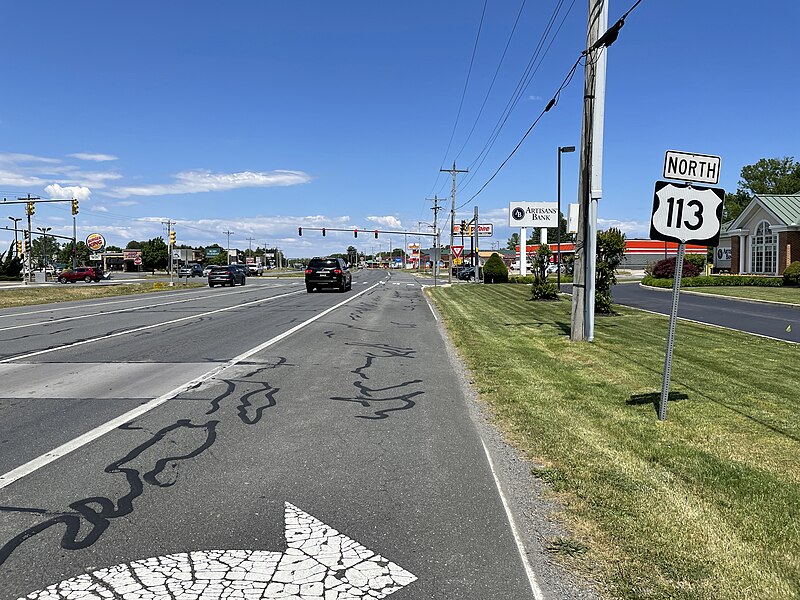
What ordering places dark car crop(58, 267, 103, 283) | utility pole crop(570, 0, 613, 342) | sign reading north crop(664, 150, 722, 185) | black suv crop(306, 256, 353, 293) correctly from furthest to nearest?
dark car crop(58, 267, 103, 283) < black suv crop(306, 256, 353, 293) < utility pole crop(570, 0, 613, 342) < sign reading north crop(664, 150, 722, 185)

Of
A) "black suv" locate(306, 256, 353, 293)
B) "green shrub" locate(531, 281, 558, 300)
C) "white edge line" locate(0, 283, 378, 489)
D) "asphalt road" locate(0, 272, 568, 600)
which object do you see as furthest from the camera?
"black suv" locate(306, 256, 353, 293)

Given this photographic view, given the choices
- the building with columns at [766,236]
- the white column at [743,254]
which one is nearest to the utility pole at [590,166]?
the building with columns at [766,236]

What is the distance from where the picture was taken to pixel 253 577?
3641 mm

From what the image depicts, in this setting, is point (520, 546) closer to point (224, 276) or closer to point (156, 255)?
point (224, 276)

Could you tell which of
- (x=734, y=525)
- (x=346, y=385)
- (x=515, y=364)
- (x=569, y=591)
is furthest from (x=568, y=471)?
(x=515, y=364)

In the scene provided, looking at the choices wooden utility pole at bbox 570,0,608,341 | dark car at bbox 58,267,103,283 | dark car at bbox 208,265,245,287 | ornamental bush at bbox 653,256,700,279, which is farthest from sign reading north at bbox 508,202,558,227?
wooden utility pole at bbox 570,0,608,341

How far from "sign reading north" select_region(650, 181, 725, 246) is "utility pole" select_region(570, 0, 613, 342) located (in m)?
6.61

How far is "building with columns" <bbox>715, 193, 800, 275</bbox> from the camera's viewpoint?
44.9m

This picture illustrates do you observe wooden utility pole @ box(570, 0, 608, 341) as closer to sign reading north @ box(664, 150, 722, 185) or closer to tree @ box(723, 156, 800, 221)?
sign reading north @ box(664, 150, 722, 185)

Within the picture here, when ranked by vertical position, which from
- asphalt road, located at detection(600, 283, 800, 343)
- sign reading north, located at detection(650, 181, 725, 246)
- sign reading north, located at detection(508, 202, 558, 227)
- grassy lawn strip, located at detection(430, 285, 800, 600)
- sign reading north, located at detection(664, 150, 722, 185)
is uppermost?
sign reading north, located at detection(508, 202, 558, 227)

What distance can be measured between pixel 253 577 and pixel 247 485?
60.3 inches

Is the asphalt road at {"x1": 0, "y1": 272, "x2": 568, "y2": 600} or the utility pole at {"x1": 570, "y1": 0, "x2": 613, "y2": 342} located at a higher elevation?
the utility pole at {"x1": 570, "y1": 0, "x2": 613, "y2": 342}

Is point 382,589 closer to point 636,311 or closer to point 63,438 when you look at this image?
point 63,438

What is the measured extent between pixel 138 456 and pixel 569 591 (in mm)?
4030
